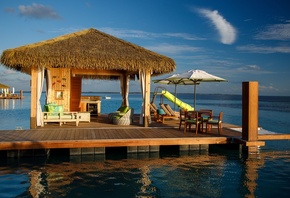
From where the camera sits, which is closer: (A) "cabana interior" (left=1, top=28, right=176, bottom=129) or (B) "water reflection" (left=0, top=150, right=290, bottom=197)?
(B) "water reflection" (left=0, top=150, right=290, bottom=197)

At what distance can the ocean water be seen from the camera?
532 cm

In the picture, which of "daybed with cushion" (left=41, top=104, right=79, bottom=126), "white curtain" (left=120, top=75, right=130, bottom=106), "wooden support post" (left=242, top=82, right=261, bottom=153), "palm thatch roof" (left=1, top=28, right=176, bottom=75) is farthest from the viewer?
"white curtain" (left=120, top=75, right=130, bottom=106)

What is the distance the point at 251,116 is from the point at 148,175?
3.61 metres

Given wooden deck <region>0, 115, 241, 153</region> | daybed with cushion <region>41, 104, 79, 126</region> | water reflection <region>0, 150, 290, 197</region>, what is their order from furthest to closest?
1. daybed with cushion <region>41, 104, 79, 126</region>
2. wooden deck <region>0, 115, 241, 153</region>
3. water reflection <region>0, 150, 290, 197</region>

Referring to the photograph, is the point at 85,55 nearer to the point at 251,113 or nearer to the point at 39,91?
the point at 39,91

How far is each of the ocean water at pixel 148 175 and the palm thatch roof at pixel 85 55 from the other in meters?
3.03

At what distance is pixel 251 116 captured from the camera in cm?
789

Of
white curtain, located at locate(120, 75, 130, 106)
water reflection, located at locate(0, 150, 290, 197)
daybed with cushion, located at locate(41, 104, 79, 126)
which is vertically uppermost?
white curtain, located at locate(120, 75, 130, 106)

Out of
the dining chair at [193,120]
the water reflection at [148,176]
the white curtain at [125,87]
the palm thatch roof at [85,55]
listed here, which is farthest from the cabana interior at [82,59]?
the white curtain at [125,87]

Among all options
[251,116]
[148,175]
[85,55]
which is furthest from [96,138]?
[251,116]

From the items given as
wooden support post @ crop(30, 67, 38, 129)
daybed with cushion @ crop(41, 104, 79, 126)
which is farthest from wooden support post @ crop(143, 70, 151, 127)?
wooden support post @ crop(30, 67, 38, 129)

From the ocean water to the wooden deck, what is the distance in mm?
448

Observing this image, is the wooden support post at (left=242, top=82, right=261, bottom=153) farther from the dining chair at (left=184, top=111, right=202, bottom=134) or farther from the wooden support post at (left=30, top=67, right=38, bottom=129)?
the wooden support post at (left=30, top=67, right=38, bottom=129)

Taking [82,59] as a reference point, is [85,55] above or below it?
above
